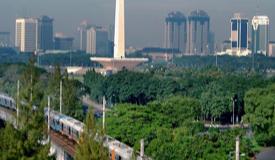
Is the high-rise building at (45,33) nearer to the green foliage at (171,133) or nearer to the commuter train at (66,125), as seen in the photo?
the green foliage at (171,133)

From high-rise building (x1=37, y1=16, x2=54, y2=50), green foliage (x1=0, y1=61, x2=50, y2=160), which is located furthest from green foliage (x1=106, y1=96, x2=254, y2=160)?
high-rise building (x1=37, y1=16, x2=54, y2=50)

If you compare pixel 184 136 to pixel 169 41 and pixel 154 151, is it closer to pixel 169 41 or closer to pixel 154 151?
pixel 154 151

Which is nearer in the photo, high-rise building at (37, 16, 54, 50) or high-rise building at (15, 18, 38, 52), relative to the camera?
high-rise building at (15, 18, 38, 52)

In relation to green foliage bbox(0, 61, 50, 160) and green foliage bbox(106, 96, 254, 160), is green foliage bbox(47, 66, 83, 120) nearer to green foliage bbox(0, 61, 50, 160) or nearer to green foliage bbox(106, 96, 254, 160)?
green foliage bbox(106, 96, 254, 160)

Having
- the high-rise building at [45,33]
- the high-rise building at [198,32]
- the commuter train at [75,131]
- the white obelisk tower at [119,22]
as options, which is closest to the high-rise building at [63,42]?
the high-rise building at [45,33]

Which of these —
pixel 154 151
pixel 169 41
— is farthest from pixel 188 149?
pixel 169 41

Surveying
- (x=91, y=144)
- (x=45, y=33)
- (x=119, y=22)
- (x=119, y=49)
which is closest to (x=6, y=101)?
(x=91, y=144)
